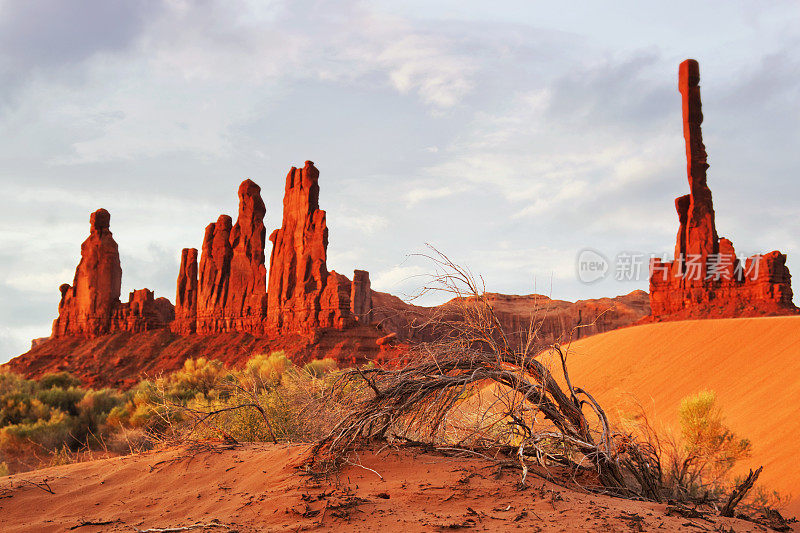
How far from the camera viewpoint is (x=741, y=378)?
1552cm

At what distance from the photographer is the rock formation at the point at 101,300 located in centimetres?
5638

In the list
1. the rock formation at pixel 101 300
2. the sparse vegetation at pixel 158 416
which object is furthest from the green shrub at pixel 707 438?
the rock formation at pixel 101 300

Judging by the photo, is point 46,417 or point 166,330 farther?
point 166,330

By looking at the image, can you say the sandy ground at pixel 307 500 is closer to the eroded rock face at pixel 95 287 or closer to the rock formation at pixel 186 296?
the rock formation at pixel 186 296

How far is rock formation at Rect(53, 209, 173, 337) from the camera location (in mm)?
56375

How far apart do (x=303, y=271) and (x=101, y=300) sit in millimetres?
22810

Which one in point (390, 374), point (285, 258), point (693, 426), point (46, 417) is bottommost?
point (46, 417)

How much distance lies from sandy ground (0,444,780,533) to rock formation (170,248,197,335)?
5318 cm

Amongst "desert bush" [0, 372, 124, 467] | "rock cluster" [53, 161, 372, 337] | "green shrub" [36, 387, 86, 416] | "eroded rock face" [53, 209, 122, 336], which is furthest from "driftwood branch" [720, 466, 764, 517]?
"eroded rock face" [53, 209, 122, 336]

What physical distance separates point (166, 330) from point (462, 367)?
184 ft

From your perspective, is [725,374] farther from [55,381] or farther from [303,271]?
[303,271]

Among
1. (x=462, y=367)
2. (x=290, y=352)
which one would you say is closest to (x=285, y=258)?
(x=290, y=352)

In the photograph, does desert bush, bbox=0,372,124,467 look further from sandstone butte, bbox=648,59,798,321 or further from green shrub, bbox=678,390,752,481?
sandstone butte, bbox=648,59,798,321

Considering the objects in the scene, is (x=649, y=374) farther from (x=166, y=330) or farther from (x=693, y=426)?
(x=166, y=330)
